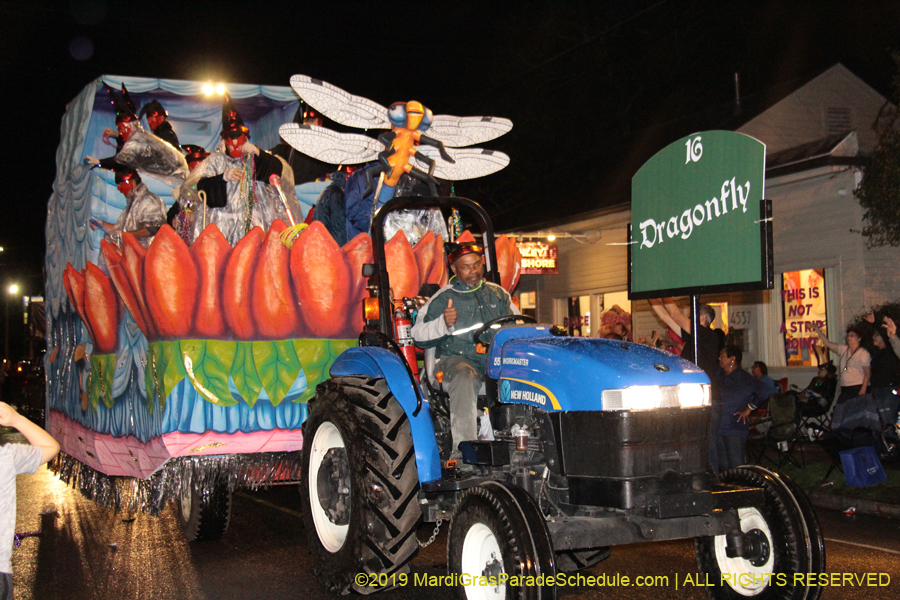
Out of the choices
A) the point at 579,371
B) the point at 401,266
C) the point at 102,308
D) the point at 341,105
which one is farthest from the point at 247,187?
the point at 579,371

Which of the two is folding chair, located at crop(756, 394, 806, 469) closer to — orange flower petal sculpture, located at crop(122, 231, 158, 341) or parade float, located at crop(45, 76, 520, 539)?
parade float, located at crop(45, 76, 520, 539)

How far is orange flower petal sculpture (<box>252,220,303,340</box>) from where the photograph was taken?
19.5 feet

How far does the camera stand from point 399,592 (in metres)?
5.40

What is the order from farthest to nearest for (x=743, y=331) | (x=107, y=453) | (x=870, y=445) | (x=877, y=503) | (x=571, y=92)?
1. (x=571, y=92)
2. (x=743, y=331)
3. (x=870, y=445)
4. (x=877, y=503)
5. (x=107, y=453)

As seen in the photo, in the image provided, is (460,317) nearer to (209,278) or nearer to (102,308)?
(209,278)

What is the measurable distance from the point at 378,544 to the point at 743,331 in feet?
41.0

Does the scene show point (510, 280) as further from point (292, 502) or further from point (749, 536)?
point (292, 502)

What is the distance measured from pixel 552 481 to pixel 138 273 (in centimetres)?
342

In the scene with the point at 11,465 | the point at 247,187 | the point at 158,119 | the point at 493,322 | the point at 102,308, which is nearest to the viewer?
the point at 11,465

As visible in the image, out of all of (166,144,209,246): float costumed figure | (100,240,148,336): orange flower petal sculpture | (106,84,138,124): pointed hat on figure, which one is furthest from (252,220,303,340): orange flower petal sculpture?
(106,84,138,124): pointed hat on figure

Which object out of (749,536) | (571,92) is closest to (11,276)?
(571,92)

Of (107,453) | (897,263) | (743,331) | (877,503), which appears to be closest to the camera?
(107,453)

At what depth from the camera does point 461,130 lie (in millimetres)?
7203

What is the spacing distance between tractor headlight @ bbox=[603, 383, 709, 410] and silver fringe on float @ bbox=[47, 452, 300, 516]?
3.06m
